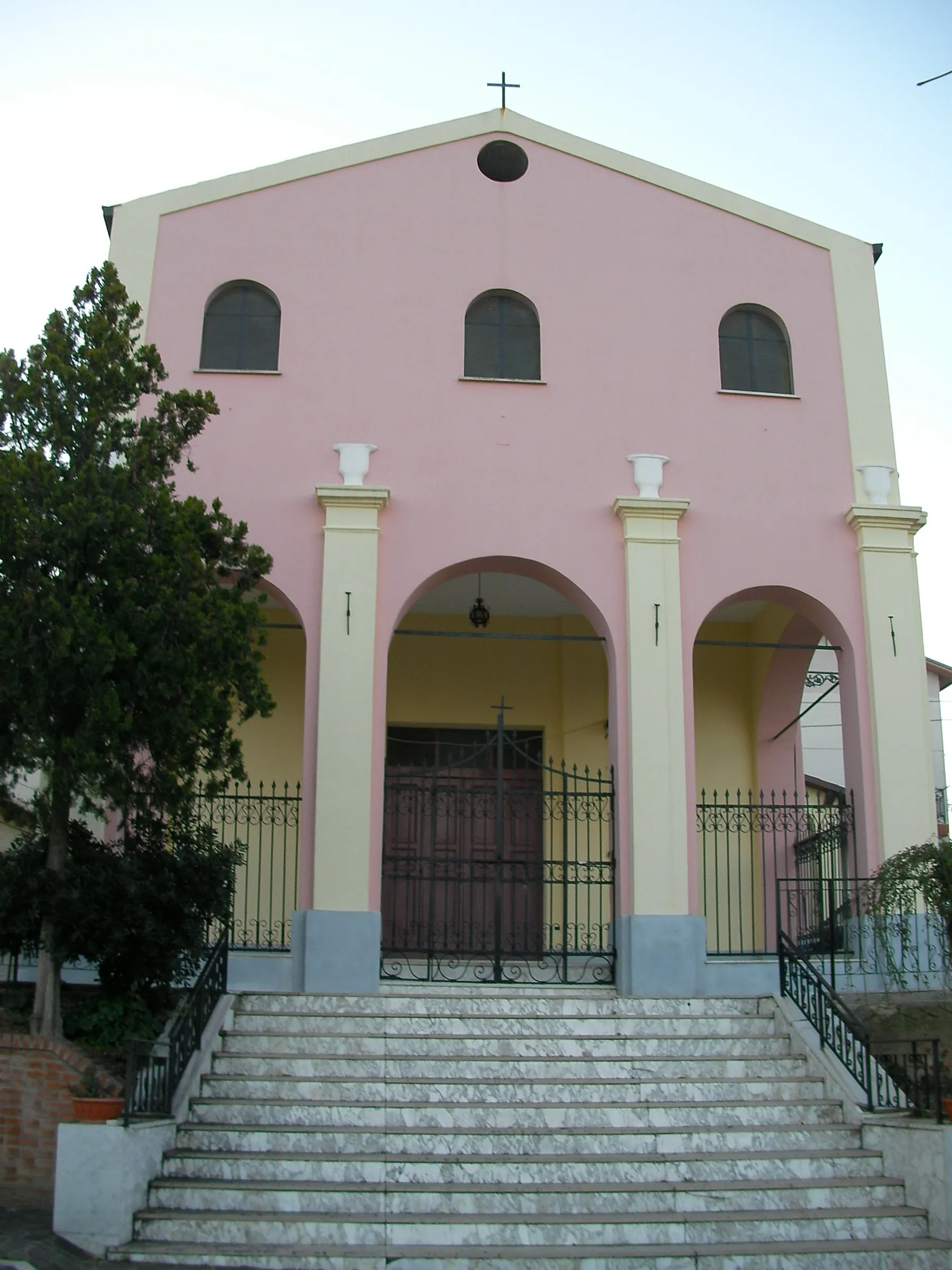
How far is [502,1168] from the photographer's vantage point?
8.70m

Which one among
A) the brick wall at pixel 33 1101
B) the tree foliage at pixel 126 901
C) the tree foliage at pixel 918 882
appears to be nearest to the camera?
the brick wall at pixel 33 1101

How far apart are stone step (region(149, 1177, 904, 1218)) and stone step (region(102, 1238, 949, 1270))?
32 cm

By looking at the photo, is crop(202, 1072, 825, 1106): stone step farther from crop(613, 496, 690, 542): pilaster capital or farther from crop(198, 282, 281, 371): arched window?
crop(198, 282, 281, 371): arched window

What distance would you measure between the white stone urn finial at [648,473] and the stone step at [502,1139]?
601 centimetres

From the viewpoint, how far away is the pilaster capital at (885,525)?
13023mm

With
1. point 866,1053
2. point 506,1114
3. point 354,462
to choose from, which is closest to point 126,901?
point 506,1114

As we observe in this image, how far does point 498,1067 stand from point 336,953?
214cm

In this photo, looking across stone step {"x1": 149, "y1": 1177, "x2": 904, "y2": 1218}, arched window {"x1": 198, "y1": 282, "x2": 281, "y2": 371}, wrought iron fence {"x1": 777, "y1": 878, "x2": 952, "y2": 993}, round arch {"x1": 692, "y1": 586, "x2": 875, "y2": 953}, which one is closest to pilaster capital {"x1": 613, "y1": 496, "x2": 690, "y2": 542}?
round arch {"x1": 692, "y1": 586, "x2": 875, "y2": 953}

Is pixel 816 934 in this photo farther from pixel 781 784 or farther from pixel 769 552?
pixel 769 552

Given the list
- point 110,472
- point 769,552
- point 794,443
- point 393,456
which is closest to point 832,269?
point 794,443

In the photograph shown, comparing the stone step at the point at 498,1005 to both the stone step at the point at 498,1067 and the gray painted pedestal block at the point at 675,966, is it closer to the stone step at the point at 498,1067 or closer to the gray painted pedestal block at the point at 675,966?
the gray painted pedestal block at the point at 675,966

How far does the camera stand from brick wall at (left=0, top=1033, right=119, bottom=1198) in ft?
29.9

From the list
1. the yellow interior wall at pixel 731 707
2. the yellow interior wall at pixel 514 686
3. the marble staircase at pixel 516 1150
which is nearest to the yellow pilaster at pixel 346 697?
the marble staircase at pixel 516 1150

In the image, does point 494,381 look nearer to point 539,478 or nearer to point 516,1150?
point 539,478
